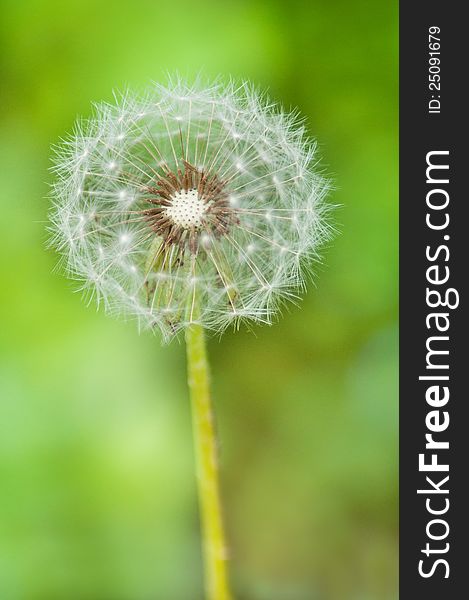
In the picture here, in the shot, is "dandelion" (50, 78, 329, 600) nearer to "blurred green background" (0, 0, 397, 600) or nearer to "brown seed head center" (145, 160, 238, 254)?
"brown seed head center" (145, 160, 238, 254)

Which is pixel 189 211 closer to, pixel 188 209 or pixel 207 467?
pixel 188 209

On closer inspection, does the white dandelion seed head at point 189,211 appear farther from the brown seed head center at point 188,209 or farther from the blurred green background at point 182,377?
the blurred green background at point 182,377

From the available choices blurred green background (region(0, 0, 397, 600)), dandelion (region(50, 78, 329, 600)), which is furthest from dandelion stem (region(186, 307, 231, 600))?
blurred green background (region(0, 0, 397, 600))
